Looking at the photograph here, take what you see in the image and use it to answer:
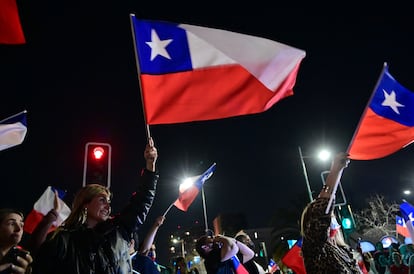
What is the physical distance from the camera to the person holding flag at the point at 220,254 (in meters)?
5.49

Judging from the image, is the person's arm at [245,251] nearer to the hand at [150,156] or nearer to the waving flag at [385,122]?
the waving flag at [385,122]

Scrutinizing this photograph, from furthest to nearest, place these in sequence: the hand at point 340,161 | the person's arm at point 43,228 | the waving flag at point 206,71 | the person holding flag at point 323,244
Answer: the waving flag at point 206,71 < the hand at point 340,161 < the person holding flag at point 323,244 < the person's arm at point 43,228

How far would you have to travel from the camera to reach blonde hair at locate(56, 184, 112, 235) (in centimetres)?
333

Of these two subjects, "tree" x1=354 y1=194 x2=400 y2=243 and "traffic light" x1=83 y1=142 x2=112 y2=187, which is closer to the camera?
"traffic light" x1=83 y1=142 x2=112 y2=187

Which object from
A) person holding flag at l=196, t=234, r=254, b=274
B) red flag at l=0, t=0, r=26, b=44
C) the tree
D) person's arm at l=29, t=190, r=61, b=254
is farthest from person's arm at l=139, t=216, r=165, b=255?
the tree

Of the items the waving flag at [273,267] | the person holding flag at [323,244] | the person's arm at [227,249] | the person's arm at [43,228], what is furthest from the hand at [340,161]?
the waving flag at [273,267]

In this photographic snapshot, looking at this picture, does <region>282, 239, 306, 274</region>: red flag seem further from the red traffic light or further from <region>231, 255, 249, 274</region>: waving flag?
the red traffic light

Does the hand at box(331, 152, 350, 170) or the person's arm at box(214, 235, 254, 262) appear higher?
the hand at box(331, 152, 350, 170)

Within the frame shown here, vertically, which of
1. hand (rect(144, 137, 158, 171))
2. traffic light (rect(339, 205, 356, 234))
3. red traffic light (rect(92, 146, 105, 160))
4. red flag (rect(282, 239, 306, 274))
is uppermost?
red traffic light (rect(92, 146, 105, 160))

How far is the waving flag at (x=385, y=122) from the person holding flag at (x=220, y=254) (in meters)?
2.10

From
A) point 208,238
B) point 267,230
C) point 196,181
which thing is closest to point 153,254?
point 196,181

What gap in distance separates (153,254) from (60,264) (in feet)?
20.2

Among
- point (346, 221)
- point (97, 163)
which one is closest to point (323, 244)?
point (97, 163)

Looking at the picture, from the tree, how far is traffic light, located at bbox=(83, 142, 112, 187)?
3758cm
